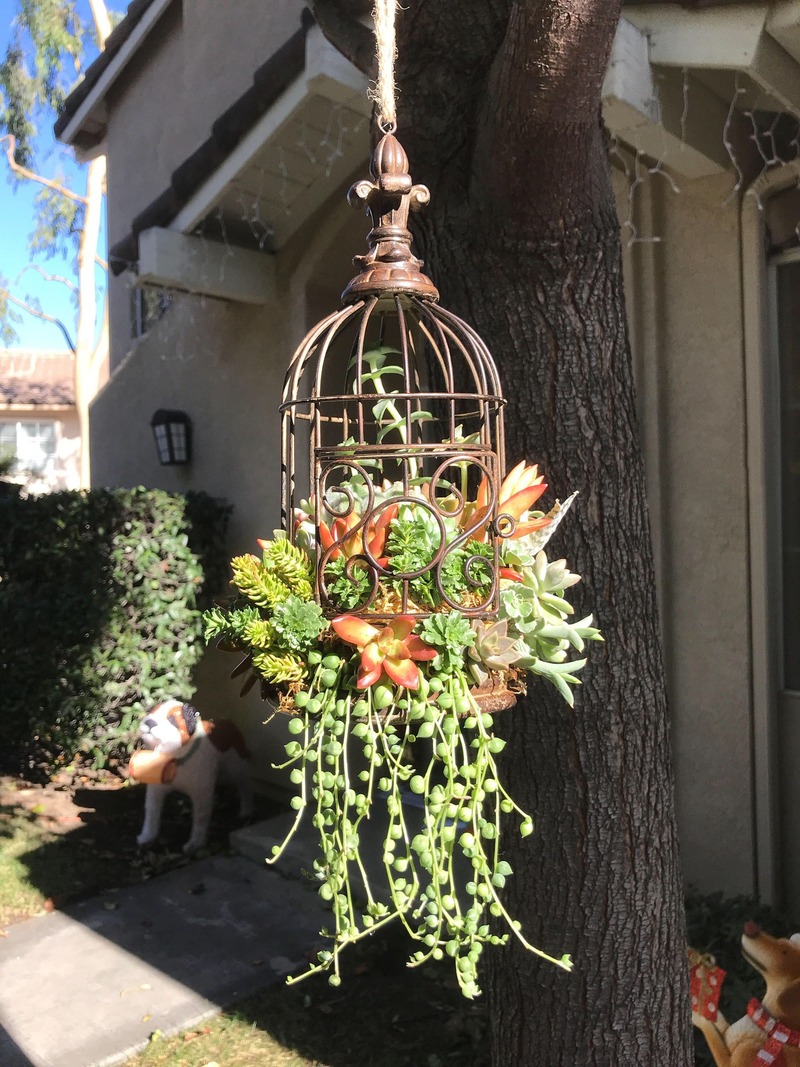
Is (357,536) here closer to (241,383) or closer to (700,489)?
(700,489)

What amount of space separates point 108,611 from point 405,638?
5.00 m

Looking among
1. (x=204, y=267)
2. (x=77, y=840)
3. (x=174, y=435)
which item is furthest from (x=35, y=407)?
(x=77, y=840)

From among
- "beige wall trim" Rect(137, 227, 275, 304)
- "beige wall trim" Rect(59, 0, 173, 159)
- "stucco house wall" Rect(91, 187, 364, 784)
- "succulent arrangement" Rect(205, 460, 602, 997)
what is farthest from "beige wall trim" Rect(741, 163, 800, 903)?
"beige wall trim" Rect(59, 0, 173, 159)

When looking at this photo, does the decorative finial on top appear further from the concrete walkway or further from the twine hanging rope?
the concrete walkway

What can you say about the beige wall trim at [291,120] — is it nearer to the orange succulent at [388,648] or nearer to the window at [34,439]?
the orange succulent at [388,648]

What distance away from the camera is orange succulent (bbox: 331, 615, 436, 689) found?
1420mm

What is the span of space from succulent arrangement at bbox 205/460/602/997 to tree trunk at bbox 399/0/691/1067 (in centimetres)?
A: 58

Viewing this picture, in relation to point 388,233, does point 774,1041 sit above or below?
below

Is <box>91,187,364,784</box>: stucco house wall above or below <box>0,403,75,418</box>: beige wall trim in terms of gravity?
below

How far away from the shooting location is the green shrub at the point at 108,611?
6.09 metres

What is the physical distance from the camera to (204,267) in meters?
5.73

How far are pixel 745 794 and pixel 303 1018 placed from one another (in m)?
2.07

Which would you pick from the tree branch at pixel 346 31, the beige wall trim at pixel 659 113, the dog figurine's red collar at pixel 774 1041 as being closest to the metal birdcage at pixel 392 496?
the tree branch at pixel 346 31


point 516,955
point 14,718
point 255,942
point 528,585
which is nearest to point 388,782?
point 528,585
